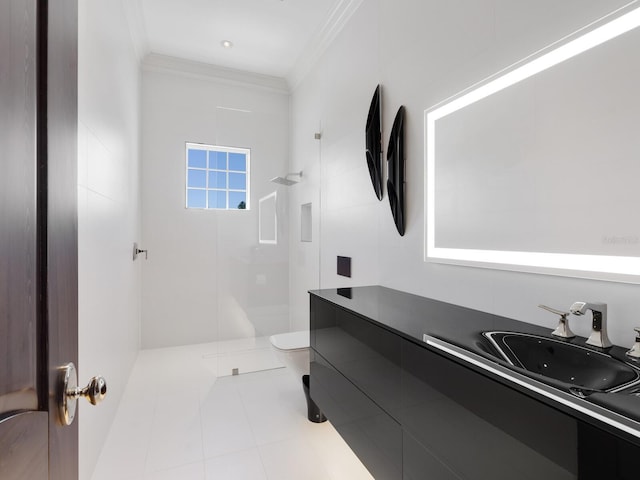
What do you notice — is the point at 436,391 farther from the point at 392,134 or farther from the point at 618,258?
the point at 392,134

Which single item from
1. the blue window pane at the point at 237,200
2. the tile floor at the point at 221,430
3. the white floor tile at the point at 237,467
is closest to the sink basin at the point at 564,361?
the tile floor at the point at 221,430

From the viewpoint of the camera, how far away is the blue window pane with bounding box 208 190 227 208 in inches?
113

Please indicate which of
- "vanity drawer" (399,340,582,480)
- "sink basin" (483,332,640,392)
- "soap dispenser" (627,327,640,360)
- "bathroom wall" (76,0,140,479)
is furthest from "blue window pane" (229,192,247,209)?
"soap dispenser" (627,327,640,360)

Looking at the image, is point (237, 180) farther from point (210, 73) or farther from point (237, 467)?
point (237, 467)

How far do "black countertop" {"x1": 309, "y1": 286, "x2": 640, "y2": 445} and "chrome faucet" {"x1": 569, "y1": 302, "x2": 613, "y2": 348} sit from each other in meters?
0.03

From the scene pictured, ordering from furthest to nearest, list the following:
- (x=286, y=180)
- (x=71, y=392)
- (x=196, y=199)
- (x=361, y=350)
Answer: (x=196, y=199) < (x=286, y=180) < (x=361, y=350) < (x=71, y=392)

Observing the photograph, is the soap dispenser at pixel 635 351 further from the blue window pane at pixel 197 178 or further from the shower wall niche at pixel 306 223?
the blue window pane at pixel 197 178

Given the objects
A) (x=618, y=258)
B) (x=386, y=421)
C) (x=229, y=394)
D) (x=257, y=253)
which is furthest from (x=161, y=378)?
(x=618, y=258)

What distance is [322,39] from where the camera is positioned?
2.78 metres

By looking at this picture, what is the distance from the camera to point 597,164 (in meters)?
1.02

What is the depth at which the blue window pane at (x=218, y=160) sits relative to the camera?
2.87 metres

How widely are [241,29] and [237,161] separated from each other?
1062 mm

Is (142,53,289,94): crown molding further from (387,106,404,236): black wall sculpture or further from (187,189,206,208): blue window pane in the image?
(387,106,404,236): black wall sculpture

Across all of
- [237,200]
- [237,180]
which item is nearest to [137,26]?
[237,180]
